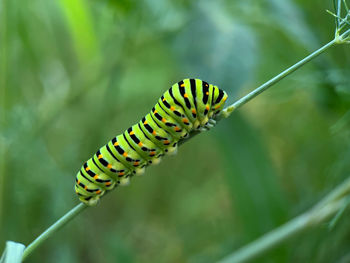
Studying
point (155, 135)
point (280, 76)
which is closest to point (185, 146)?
point (155, 135)

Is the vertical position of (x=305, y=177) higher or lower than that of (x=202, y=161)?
lower

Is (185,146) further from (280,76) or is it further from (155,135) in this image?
(280,76)

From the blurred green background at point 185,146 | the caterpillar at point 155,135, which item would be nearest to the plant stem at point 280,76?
the caterpillar at point 155,135

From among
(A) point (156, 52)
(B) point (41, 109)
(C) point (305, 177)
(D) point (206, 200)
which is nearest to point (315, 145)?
(C) point (305, 177)

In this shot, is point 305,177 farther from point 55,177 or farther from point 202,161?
point 55,177

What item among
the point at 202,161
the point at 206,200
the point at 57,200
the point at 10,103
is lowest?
the point at 206,200

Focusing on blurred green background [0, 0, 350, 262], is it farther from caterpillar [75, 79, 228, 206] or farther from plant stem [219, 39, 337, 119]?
plant stem [219, 39, 337, 119]
